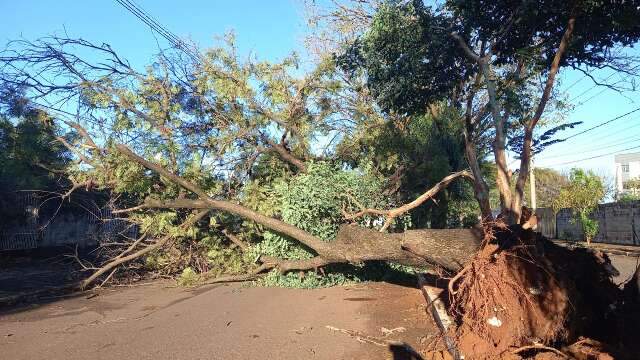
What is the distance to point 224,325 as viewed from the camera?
8711mm

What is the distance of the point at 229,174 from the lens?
14219 millimetres

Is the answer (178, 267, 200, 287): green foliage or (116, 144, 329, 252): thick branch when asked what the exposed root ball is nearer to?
(116, 144, 329, 252): thick branch

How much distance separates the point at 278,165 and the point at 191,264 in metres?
3.48

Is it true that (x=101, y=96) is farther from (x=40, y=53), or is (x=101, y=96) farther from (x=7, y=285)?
(x=7, y=285)

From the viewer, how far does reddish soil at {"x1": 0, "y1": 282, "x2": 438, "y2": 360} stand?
7160 millimetres

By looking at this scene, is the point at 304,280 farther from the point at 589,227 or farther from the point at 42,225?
the point at 589,227

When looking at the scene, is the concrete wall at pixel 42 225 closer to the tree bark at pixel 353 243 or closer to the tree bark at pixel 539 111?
the tree bark at pixel 353 243

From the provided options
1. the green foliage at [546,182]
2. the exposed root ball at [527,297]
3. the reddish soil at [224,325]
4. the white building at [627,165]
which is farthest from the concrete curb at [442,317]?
the white building at [627,165]

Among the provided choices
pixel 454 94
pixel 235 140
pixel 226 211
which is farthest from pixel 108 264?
pixel 454 94

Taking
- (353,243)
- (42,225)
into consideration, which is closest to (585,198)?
(353,243)

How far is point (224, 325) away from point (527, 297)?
186 inches

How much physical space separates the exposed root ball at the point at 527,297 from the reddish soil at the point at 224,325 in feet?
3.75

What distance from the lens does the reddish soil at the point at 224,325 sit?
282 inches

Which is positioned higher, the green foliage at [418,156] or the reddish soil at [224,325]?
the green foliage at [418,156]
